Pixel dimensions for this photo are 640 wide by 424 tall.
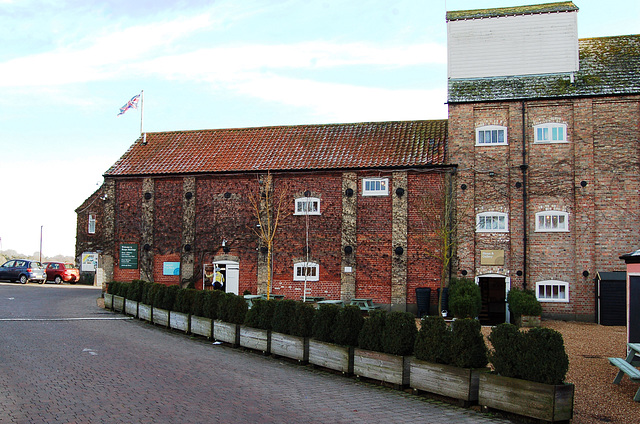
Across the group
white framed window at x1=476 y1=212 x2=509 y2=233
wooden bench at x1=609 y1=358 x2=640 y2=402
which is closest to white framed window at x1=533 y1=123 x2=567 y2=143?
white framed window at x1=476 y1=212 x2=509 y2=233

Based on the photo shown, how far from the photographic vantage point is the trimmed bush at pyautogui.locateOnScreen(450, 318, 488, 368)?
936cm

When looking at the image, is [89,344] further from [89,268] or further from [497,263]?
[89,268]

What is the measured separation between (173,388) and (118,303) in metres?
13.6

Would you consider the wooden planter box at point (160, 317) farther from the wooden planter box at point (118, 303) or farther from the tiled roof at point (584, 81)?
the tiled roof at point (584, 81)

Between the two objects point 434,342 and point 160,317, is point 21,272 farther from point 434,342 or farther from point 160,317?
point 434,342

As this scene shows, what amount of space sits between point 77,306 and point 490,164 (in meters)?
17.8

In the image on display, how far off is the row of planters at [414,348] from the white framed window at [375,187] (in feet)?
34.8

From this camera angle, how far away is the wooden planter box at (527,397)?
8.00 m

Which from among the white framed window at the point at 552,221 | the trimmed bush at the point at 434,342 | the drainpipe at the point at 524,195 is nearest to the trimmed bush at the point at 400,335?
the trimmed bush at the point at 434,342

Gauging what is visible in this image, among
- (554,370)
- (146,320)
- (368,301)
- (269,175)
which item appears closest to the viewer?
(554,370)

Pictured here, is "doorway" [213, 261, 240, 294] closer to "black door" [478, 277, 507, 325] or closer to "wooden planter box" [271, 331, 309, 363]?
"black door" [478, 277, 507, 325]

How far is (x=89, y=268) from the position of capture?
45.4m

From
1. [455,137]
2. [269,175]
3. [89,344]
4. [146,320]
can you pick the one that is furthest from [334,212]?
[89,344]

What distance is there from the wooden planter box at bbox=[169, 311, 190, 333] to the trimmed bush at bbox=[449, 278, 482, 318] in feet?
29.0
